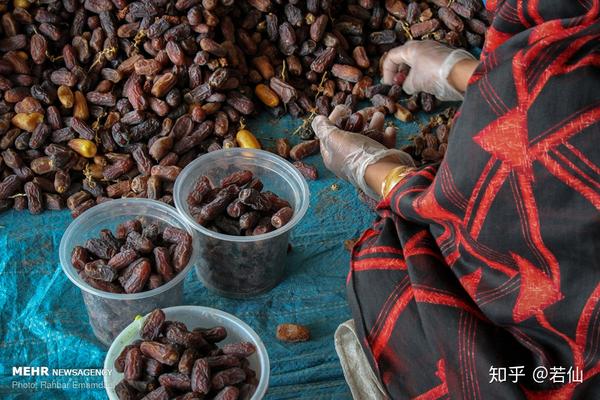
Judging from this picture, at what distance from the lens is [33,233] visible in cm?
248

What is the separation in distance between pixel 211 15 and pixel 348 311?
4.66ft

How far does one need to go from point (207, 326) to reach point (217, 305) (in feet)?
1.13

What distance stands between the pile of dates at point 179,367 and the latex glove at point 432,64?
1132 millimetres

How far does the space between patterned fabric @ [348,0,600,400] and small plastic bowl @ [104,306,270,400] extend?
0.33 metres

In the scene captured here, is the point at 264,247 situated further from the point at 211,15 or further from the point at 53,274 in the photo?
the point at 211,15

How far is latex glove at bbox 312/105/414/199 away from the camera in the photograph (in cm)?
217

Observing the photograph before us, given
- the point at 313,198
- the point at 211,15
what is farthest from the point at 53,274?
the point at 211,15

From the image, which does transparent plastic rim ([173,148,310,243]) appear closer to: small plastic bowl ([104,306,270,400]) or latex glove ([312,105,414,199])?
latex glove ([312,105,414,199])

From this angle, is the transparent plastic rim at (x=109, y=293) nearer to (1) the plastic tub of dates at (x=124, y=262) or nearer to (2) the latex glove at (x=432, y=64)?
(1) the plastic tub of dates at (x=124, y=262)

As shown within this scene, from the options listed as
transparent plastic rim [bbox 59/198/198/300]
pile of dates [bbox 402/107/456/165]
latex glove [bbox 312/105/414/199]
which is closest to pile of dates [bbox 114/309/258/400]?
transparent plastic rim [bbox 59/198/198/300]

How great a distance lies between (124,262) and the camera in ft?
6.60

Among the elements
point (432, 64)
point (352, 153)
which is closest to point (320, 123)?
point (352, 153)

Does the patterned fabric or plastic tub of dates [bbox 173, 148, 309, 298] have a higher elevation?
the patterned fabric

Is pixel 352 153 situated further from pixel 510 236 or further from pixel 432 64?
pixel 510 236
